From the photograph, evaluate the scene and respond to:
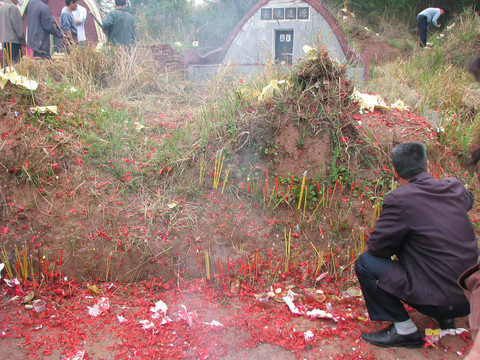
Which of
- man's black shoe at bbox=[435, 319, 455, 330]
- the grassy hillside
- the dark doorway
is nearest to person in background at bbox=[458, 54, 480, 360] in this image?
man's black shoe at bbox=[435, 319, 455, 330]

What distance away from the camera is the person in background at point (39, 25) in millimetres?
5598

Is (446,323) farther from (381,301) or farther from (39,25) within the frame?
(39,25)

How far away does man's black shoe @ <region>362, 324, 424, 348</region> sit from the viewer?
2.34 metres

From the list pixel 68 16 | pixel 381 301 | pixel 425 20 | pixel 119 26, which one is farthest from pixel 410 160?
pixel 425 20

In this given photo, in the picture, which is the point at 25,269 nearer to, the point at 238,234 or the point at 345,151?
the point at 238,234

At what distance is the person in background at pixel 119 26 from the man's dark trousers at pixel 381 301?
Answer: 5866mm

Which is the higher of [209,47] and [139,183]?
[209,47]

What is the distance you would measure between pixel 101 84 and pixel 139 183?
264 centimetres

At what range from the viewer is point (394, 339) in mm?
2340

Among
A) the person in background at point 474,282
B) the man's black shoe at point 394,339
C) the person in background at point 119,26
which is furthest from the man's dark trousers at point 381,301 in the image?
the person in background at point 119,26

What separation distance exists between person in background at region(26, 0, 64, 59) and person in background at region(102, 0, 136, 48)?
3.36ft

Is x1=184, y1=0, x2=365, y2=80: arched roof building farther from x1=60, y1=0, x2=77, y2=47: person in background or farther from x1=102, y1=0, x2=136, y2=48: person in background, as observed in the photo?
x1=60, y1=0, x2=77, y2=47: person in background

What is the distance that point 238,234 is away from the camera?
10.6ft

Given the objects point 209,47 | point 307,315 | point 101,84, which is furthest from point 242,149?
point 209,47
